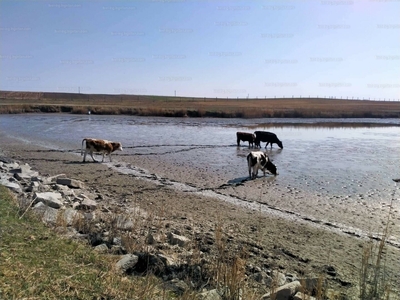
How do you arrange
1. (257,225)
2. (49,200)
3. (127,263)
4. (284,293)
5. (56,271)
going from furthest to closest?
(257,225), (49,200), (127,263), (284,293), (56,271)

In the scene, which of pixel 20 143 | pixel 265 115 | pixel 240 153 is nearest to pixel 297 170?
pixel 240 153

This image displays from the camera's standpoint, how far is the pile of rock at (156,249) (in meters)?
4.58

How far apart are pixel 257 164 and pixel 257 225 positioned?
621 centimetres

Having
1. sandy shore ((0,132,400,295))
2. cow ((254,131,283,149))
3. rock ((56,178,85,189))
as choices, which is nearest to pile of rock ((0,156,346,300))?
sandy shore ((0,132,400,295))

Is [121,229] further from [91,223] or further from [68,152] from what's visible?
[68,152]

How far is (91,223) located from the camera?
666cm

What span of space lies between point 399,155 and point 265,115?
35.1m

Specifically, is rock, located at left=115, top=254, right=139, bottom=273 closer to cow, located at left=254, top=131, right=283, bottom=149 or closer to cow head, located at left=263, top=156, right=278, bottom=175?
cow head, located at left=263, top=156, right=278, bottom=175

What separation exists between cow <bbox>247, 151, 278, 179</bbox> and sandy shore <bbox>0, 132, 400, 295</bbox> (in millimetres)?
1987

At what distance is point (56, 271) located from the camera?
409 centimetres

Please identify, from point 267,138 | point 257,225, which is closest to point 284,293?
point 257,225

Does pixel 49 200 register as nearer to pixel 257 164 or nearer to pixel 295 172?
pixel 257 164

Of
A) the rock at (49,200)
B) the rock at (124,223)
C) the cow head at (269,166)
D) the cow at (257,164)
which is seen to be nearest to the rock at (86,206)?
the rock at (49,200)

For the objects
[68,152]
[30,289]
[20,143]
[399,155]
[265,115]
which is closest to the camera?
[30,289]
